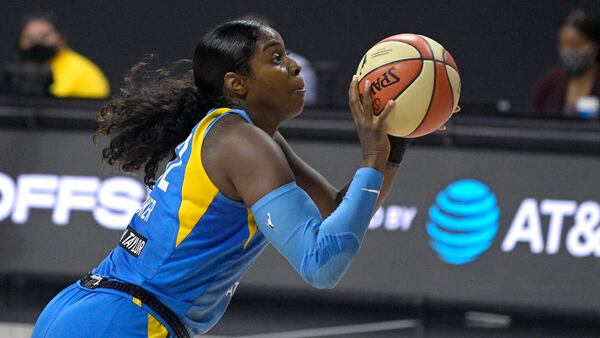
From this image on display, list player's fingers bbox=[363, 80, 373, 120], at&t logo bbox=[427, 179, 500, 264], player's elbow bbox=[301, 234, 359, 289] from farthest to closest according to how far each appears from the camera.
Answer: at&t logo bbox=[427, 179, 500, 264] < player's fingers bbox=[363, 80, 373, 120] < player's elbow bbox=[301, 234, 359, 289]

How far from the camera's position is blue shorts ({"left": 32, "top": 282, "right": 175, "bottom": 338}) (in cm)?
274

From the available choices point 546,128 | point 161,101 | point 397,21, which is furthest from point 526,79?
point 161,101

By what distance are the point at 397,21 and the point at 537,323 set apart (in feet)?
18.1

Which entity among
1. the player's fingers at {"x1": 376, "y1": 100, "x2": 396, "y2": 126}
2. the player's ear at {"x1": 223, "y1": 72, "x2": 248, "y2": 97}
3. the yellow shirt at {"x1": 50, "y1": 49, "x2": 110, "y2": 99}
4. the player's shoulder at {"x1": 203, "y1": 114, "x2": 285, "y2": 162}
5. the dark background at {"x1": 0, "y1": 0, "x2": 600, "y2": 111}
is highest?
the dark background at {"x1": 0, "y1": 0, "x2": 600, "y2": 111}

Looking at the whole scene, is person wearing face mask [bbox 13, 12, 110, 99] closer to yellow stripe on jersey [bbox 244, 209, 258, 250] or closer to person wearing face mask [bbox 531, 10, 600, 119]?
person wearing face mask [bbox 531, 10, 600, 119]

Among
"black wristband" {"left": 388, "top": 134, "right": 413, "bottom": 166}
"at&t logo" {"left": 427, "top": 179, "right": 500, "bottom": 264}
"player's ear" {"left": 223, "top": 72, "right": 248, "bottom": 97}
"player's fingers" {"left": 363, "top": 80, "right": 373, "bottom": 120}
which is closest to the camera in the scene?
"player's fingers" {"left": 363, "top": 80, "right": 373, "bottom": 120}

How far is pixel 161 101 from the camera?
3129mm

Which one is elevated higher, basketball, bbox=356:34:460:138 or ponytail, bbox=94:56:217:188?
basketball, bbox=356:34:460:138

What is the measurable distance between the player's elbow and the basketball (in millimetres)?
391

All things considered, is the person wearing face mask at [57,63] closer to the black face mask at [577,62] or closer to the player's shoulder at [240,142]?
the black face mask at [577,62]

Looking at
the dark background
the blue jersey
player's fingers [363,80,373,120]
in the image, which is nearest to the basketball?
player's fingers [363,80,373,120]

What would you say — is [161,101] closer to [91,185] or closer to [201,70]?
[201,70]

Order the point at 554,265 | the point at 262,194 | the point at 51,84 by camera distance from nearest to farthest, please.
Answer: the point at 262,194 < the point at 554,265 < the point at 51,84

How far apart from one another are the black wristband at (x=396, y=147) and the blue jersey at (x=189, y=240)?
0.45m
